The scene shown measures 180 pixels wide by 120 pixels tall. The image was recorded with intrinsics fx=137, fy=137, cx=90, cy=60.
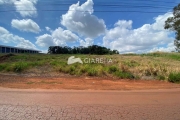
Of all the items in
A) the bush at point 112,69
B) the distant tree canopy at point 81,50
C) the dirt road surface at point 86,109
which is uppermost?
the distant tree canopy at point 81,50

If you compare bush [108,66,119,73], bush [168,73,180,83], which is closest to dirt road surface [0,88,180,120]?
bush [168,73,180,83]

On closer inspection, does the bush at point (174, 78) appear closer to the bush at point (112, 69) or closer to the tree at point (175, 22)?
the bush at point (112, 69)

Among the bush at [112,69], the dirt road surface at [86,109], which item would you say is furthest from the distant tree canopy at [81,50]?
the dirt road surface at [86,109]

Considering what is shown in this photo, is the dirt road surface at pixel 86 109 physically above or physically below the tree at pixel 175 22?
below

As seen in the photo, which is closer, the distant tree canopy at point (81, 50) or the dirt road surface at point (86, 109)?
the dirt road surface at point (86, 109)

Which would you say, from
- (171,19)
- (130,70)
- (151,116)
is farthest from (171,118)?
(171,19)

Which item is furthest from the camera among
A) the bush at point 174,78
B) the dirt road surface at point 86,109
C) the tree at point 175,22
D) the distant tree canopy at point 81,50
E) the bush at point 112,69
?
the distant tree canopy at point 81,50

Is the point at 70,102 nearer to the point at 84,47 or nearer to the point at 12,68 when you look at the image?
the point at 12,68

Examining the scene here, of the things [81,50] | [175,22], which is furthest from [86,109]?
[81,50]

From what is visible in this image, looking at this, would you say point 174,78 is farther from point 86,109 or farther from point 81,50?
point 81,50

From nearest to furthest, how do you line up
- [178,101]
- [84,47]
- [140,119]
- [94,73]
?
[140,119]
[178,101]
[94,73]
[84,47]

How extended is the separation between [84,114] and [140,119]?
1426 millimetres

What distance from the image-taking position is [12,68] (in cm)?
1203

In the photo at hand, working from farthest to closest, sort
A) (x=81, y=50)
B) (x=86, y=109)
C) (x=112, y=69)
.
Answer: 1. (x=81, y=50)
2. (x=112, y=69)
3. (x=86, y=109)
